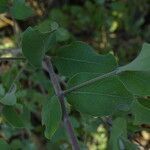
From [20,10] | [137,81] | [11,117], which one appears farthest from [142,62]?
[20,10]

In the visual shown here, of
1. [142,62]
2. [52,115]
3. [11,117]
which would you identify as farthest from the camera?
[11,117]

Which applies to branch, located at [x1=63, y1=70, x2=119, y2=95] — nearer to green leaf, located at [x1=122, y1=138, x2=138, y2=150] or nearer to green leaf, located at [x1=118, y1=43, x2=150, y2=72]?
green leaf, located at [x1=118, y1=43, x2=150, y2=72]

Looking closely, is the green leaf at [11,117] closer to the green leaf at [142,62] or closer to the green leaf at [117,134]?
the green leaf at [117,134]

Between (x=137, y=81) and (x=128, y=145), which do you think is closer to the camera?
(x=137, y=81)

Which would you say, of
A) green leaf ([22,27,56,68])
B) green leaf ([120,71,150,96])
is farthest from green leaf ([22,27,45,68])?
green leaf ([120,71,150,96])

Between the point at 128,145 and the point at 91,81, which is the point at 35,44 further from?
the point at 128,145

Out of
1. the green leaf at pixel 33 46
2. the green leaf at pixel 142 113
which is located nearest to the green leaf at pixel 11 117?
the green leaf at pixel 33 46

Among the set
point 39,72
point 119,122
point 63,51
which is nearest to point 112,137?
point 119,122
